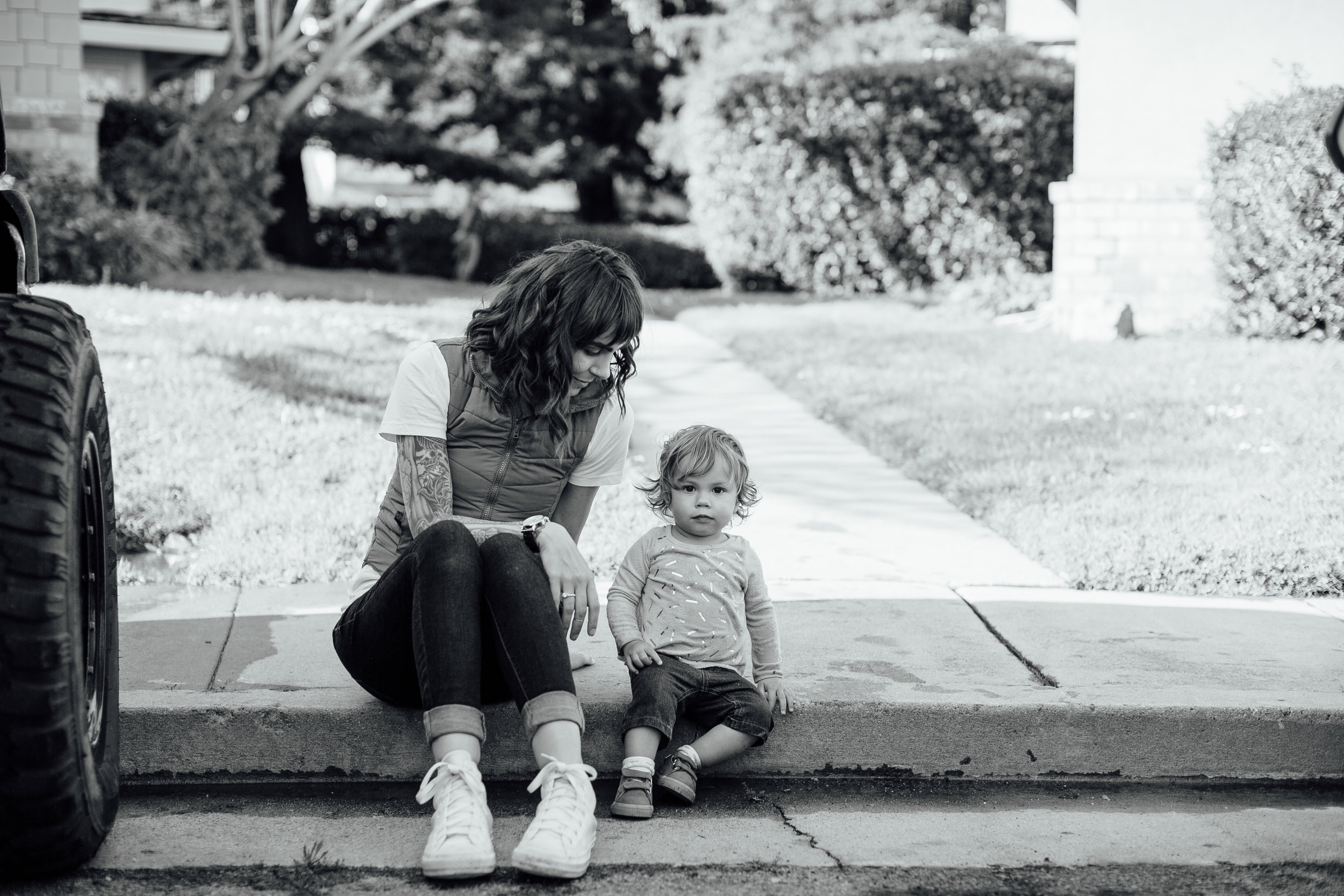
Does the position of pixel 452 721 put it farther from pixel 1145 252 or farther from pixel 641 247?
pixel 641 247

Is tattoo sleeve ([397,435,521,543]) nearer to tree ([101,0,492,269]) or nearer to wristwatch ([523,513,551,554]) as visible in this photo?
wristwatch ([523,513,551,554])

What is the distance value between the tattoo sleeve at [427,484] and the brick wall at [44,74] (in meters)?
13.8

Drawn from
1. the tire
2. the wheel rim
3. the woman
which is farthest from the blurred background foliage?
the tire

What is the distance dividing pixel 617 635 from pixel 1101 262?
30.8 ft

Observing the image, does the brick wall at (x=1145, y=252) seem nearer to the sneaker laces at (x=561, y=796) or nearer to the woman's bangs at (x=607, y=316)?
the woman's bangs at (x=607, y=316)

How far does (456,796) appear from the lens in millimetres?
2842

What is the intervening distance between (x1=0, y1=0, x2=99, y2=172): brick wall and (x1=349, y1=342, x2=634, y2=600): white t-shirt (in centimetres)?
1368

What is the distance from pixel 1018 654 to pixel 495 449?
5.24 feet

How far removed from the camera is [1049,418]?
7.48 m

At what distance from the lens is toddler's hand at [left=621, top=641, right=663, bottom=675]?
3322mm

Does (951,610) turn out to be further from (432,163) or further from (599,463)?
Answer: (432,163)

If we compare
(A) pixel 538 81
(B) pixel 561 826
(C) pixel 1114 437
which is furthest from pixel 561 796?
(A) pixel 538 81

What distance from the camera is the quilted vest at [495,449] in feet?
10.8

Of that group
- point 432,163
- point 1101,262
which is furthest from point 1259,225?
point 432,163
